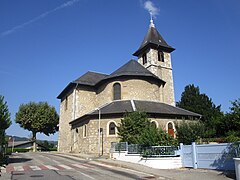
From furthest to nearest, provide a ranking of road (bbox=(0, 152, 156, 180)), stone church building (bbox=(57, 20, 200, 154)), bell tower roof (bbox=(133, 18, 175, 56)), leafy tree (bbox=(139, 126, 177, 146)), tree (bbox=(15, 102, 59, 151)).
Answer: tree (bbox=(15, 102, 59, 151)), bell tower roof (bbox=(133, 18, 175, 56)), stone church building (bbox=(57, 20, 200, 154)), leafy tree (bbox=(139, 126, 177, 146)), road (bbox=(0, 152, 156, 180))

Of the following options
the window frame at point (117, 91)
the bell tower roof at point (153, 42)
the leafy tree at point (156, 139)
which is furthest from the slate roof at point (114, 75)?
the leafy tree at point (156, 139)

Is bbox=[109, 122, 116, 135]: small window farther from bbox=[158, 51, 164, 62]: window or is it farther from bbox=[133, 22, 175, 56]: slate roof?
bbox=[133, 22, 175, 56]: slate roof

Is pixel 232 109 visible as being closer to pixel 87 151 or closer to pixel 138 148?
pixel 138 148

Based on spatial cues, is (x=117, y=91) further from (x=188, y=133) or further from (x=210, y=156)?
(x=210, y=156)

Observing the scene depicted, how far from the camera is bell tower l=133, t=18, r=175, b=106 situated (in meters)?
32.8

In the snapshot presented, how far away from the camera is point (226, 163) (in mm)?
10492

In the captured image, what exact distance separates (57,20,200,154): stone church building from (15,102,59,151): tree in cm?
661

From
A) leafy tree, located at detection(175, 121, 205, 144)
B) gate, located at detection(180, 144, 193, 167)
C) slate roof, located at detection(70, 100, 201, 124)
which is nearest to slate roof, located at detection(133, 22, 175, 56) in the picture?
slate roof, located at detection(70, 100, 201, 124)

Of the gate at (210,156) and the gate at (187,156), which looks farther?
the gate at (187,156)

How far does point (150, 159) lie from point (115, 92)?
46.4 ft

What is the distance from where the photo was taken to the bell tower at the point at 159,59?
32825 millimetres

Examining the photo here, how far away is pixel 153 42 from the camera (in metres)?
34.5

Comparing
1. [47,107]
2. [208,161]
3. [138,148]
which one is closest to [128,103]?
[138,148]

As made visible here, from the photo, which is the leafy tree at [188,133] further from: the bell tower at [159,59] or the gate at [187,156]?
the bell tower at [159,59]
